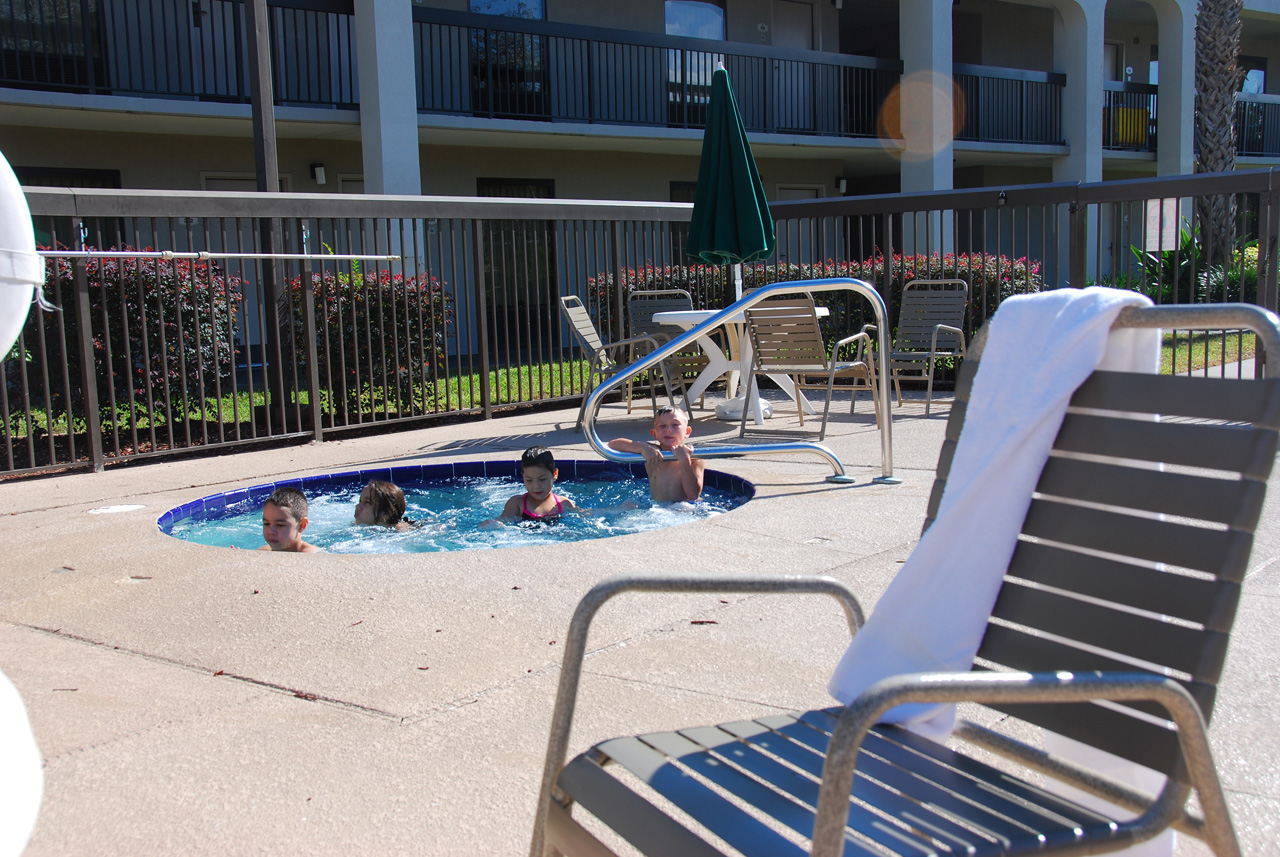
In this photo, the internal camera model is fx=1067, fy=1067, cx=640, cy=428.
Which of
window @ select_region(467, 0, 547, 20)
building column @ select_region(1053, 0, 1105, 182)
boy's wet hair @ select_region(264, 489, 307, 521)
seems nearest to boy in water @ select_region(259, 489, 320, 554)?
boy's wet hair @ select_region(264, 489, 307, 521)

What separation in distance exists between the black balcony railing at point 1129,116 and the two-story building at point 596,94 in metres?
0.05

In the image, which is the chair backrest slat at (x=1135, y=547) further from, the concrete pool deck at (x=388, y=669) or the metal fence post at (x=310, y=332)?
the metal fence post at (x=310, y=332)

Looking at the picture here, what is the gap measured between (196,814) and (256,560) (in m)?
2.38

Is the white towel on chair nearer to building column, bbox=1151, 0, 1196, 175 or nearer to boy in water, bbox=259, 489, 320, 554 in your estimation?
boy in water, bbox=259, 489, 320, 554

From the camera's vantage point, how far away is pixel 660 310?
32.6 ft

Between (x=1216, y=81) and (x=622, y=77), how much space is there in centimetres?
1160

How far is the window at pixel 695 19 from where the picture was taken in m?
18.6

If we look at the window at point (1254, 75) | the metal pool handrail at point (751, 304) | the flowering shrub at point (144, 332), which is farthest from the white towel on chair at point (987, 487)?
the window at point (1254, 75)

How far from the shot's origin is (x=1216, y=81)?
20.0 metres

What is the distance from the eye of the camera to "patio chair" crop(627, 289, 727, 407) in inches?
372

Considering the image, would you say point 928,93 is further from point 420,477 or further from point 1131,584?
point 1131,584

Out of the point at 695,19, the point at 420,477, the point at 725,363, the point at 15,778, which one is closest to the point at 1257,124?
the point at 695,19

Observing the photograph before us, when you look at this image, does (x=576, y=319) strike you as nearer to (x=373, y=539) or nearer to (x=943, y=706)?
(x=373, y=539)

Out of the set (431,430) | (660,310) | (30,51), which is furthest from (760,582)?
(30,51)
